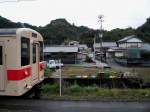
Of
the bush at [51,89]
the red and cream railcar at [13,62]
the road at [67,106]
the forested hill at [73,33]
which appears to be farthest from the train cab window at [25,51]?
the forested hill at [73,33]

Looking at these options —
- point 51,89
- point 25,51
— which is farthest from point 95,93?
point 25,51

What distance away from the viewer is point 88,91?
15.4 meters

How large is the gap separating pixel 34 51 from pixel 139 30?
85.9 m

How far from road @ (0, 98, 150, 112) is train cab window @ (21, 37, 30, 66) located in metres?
1.73

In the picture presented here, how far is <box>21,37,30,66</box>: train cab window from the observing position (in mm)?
10476

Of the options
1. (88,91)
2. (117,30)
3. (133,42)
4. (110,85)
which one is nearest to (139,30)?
(133,42)

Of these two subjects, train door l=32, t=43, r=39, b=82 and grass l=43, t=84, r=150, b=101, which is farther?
grass l=43, t=84, r=150, b=101

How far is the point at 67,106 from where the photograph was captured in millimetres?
11789

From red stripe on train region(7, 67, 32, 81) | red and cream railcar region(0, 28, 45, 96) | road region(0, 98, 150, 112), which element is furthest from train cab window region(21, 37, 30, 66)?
road region(0, 98, 150, 112)

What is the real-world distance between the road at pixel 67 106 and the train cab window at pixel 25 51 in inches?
68.3

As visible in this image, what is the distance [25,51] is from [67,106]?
2.69 meters

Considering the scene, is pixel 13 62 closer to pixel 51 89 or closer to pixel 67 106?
pixel 67 106

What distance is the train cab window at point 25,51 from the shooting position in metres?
10.5

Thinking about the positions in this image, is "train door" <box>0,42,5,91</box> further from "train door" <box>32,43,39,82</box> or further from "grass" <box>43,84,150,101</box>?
"grass" <box>43,84,150,101</box>
